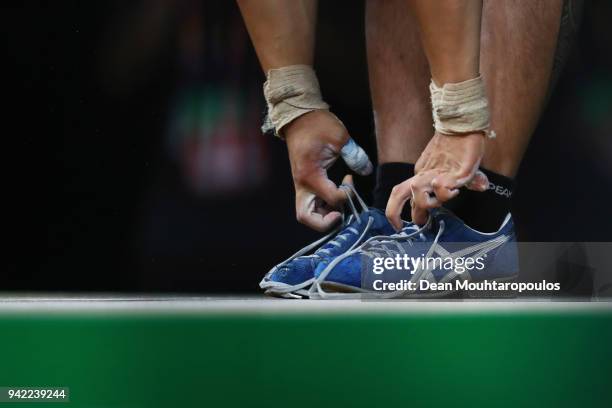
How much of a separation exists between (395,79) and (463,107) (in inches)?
8.2

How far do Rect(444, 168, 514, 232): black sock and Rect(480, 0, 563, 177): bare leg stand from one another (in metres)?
0.03

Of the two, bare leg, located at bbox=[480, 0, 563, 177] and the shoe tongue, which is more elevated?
bare leg, located at bbox=[480, 0, 563, 177]

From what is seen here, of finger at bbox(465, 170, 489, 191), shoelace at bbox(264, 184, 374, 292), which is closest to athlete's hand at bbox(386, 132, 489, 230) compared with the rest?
finger at bbox(465, 170, 489, 191)

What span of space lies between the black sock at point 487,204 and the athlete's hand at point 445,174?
17 mm

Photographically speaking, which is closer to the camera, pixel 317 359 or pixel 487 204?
pixel 317 359

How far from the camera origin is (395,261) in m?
2.63

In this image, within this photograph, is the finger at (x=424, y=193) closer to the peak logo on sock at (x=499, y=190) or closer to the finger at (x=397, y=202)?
the finger at (x=397, y=202)

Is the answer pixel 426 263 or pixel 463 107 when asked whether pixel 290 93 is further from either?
pixel 426 263

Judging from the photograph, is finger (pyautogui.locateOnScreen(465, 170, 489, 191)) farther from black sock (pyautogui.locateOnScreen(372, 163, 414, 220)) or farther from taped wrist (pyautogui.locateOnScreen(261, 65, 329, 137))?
taped wrist (pyautogui.locateOnScreen(261, 65, 329, 137))

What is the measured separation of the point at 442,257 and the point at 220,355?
64cm

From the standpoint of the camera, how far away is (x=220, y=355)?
2.57 metres

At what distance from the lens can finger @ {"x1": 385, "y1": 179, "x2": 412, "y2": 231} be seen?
267 centimetres

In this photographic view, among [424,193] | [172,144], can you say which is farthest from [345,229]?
[172,144]

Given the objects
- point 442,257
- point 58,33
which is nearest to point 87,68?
point 58,33
